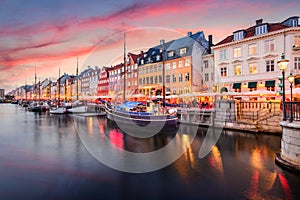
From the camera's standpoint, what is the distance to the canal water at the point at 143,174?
9.23 meters

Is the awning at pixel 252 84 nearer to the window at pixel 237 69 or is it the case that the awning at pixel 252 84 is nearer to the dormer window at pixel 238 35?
the window at pixel 237 69

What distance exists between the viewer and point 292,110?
1062 cm

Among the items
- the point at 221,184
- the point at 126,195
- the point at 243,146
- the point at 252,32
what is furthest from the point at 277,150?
the point at 252,32

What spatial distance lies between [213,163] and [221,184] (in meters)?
3.17

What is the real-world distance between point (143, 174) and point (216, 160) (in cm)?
501

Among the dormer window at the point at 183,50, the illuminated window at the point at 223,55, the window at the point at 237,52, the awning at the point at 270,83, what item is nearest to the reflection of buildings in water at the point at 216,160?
the awning at the point at 270,83

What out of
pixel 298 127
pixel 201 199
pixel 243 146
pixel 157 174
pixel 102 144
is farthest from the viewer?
pixel 102 144

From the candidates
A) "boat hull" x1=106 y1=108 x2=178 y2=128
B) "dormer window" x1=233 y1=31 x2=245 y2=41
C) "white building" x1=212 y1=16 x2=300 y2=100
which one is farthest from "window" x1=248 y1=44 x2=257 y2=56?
"boat hull" x1=106 y1=108 x2=178 y2=128

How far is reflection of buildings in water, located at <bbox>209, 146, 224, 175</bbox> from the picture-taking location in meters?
12.3

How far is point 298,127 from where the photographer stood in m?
9.83

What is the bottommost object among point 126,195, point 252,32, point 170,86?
point 126,195

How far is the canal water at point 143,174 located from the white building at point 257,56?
46.2ft

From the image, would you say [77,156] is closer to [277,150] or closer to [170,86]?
[277,150]

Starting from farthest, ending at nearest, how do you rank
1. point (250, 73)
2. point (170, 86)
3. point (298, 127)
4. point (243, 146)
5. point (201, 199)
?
point (170, 86), point (250, 73), point (243, 146), point (298, 127), point (201, 199)
